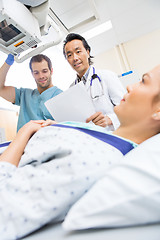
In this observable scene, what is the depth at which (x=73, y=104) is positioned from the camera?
3.92ft

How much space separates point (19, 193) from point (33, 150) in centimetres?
15

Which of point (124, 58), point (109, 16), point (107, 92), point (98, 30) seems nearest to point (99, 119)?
point (107, 92)

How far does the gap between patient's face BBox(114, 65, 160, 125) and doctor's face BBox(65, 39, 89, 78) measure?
102 cm

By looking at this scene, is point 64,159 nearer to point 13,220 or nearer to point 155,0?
point 13,220

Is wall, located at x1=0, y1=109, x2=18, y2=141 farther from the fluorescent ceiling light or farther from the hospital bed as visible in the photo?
the fluorescent ceiling light

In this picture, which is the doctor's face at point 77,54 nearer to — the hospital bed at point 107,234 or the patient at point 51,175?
the patient at point 51,175

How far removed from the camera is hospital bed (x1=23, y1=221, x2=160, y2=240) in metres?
0.34

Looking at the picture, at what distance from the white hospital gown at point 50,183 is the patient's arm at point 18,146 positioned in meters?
0.13

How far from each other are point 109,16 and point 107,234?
337 cm

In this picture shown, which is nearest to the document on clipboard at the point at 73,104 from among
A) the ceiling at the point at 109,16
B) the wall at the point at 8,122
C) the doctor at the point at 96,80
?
the doctor at the point at 96,80

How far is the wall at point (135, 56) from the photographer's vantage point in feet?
13.3

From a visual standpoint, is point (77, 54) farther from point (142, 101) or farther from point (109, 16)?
point (109, 16)

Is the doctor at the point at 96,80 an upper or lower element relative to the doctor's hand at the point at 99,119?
upper

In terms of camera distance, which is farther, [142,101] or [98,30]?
[98,30]
